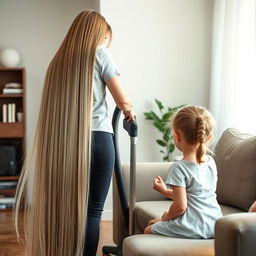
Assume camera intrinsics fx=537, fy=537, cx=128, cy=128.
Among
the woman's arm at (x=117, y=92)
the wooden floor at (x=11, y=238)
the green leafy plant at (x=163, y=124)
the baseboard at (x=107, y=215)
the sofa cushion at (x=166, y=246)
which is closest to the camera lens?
the sofa cushion at (x=166, y=246)

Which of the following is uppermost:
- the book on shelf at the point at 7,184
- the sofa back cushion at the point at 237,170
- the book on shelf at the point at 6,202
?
the sofa back cushion at the point at 237,170

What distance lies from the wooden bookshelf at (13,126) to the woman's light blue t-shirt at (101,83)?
3031 millimetres

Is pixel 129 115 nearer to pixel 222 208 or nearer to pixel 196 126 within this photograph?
pixel 196 126

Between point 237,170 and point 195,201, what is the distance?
34.6 inches

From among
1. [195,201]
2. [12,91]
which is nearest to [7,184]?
[12,91]

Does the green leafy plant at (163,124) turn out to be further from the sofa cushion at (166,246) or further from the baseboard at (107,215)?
the sofa cushion at (166,246)

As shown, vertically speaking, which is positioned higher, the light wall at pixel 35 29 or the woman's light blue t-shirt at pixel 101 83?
the light wall at pixel 35 29

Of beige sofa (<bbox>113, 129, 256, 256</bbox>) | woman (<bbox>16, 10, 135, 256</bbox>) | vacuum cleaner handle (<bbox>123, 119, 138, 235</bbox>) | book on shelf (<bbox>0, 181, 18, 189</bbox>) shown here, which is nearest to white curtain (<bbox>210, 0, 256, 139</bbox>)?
beige sofa (<bbox>113, 129, 256, 256</bbox>)

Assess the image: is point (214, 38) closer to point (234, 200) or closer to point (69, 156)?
point (234, 200)

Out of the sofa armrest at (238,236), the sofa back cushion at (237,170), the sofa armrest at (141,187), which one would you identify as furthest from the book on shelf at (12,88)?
the sofa armrest at (238,236)

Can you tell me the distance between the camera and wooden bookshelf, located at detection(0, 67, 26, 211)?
5586 millimetres

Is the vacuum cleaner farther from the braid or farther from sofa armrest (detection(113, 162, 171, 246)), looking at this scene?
the braid

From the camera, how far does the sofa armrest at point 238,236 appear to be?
178 cm

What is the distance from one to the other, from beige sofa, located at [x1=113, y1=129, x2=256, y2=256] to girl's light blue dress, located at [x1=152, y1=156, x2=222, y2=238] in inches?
2.4
